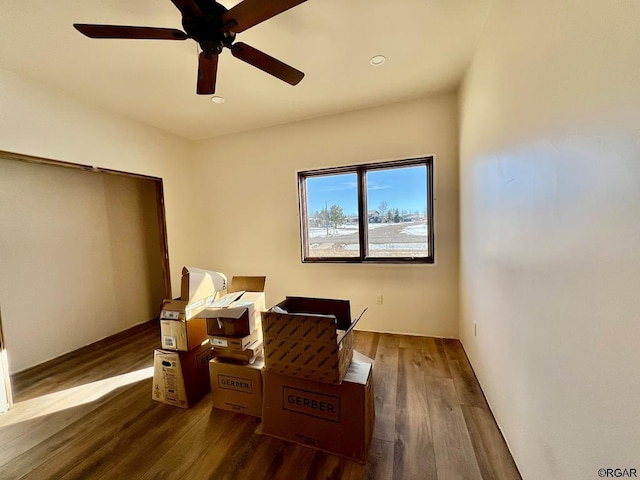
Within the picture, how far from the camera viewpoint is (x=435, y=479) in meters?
1.27

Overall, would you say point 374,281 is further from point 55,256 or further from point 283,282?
point 55,256

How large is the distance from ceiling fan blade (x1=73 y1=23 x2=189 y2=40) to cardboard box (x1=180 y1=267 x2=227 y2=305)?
1.48 metres

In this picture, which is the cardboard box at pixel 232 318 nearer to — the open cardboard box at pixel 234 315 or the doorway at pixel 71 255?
the open cardboard box at pixel 234 315

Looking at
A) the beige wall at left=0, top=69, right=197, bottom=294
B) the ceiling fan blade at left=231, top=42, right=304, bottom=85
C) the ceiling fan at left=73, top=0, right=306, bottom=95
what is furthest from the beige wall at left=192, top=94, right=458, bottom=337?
the ceiling fan at left=73, top=0, right=306, bottom=95

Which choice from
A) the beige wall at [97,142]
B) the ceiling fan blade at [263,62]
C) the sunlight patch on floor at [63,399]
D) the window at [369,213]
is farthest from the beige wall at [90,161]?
the ceiling fan blade at [263,62]

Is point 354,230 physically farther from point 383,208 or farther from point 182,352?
point 182,352

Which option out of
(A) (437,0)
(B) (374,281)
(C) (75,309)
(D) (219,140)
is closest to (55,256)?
(C) (75,309)

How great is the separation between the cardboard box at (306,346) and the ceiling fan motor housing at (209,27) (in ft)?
5.15

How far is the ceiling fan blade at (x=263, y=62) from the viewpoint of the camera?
56.4 inches

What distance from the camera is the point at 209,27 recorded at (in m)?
1.31

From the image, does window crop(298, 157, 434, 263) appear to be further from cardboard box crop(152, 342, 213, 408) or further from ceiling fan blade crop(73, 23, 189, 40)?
ceiling fan blade crop(73, 23, 189, 40)

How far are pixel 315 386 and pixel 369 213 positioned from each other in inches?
82.5

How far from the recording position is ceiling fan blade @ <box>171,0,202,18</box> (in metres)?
1.18

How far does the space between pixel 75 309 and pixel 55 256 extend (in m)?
0.65
